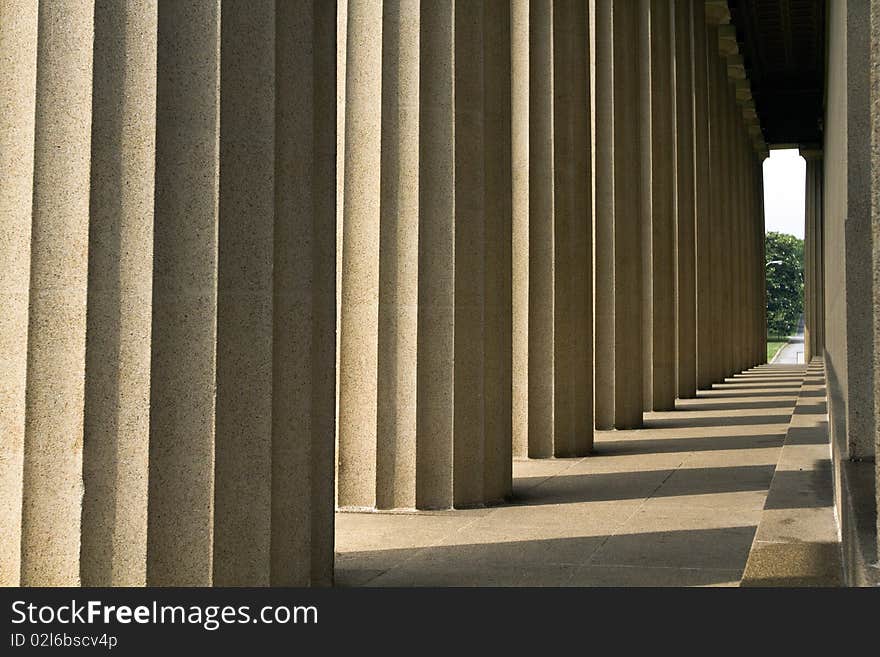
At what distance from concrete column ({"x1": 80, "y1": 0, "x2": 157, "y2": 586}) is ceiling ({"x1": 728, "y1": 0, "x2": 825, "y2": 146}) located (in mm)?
89873

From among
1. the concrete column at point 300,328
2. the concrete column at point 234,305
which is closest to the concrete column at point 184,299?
the concrete column at point 234,305

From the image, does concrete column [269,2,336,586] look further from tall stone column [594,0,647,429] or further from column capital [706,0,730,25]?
column capital [706,0,730,25]

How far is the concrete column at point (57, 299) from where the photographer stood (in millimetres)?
12859

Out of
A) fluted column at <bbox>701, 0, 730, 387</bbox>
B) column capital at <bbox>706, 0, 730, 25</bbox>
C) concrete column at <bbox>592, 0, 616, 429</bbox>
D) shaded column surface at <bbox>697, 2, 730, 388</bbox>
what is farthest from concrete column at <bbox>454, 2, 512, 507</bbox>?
column capital at <bbox>706, 0, 730, 25</bbox>

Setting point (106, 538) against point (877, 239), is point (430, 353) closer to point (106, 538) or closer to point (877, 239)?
point (106, 538)

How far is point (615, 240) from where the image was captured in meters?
44.6

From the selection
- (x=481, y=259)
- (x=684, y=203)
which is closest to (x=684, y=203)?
(x=684, y=203)

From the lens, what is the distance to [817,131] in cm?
14862

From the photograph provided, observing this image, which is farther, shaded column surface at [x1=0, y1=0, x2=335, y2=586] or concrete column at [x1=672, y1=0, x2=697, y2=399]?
concrete column at [x1=672, y1=0, x2=697, y2=399]

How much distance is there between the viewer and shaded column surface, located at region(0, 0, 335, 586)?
12.9 metres

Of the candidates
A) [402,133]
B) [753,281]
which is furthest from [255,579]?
[753,281]

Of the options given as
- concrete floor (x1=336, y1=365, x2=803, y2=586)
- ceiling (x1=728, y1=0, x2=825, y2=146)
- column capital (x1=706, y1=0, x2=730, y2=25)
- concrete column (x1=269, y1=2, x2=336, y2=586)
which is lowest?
concrete floor (x1=336, y1=365, x2=803, y2=586)

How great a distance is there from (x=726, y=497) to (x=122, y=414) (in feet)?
55.9
